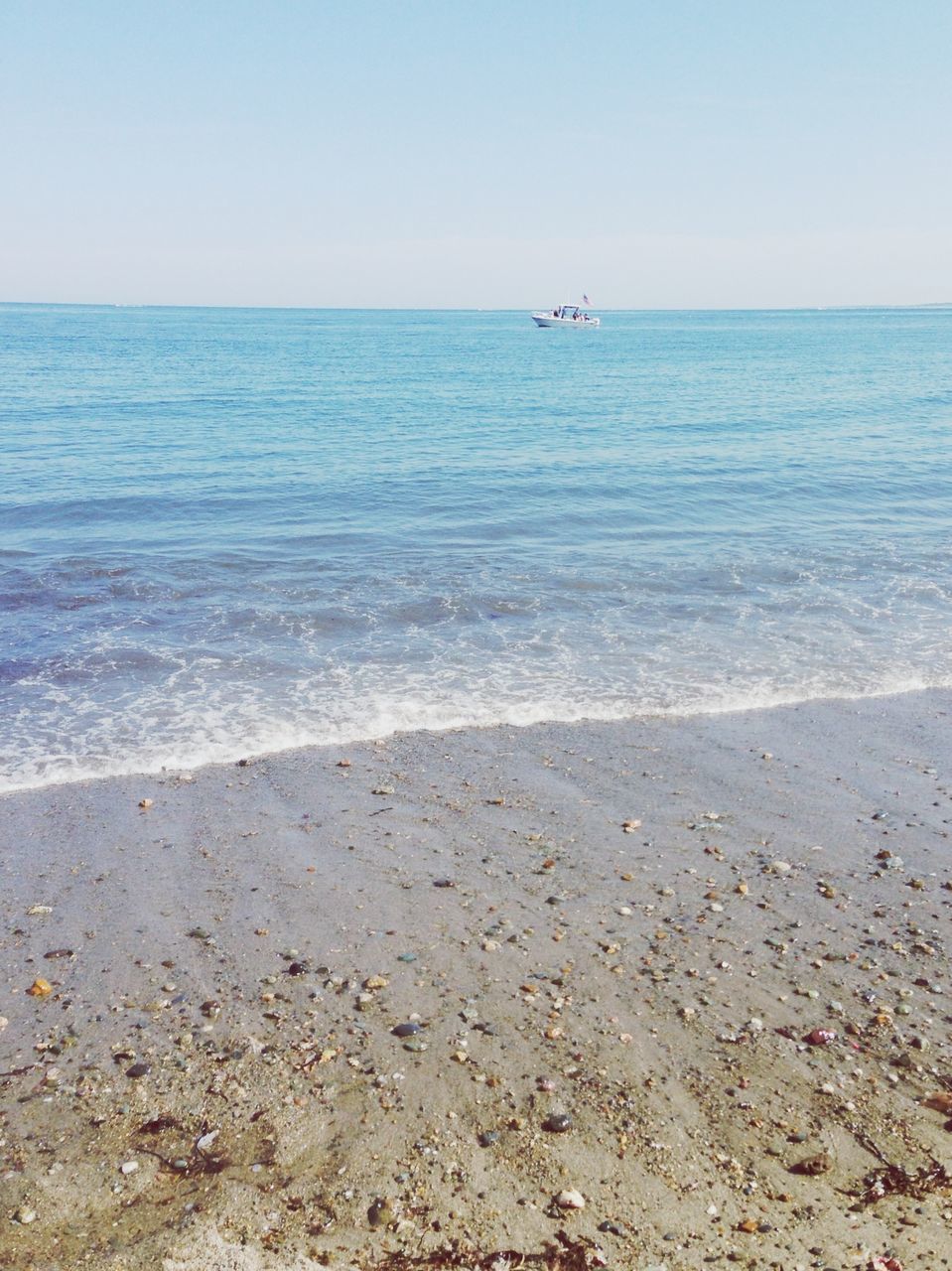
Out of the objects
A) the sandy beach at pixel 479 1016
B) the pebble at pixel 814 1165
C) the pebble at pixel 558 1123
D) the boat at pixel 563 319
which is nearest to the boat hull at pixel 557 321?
the boat at pixel 563 319

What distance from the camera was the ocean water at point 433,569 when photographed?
433 inches

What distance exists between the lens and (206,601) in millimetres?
14922

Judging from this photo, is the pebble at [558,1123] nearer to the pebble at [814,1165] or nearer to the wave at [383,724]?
the pebble at [814,1165]

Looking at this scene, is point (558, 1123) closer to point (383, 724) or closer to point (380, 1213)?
point (380, 1213)

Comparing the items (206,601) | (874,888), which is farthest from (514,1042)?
(206,601)

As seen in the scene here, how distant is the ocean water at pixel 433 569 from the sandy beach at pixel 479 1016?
2018mm

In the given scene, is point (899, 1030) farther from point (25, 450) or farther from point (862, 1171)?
point (25, 450)

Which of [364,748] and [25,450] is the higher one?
[25,450]

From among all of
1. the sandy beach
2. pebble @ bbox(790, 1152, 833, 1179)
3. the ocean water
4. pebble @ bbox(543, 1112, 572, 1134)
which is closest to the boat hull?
the ocean water

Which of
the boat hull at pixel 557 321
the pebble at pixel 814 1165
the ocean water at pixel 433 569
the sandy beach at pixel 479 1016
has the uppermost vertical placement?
the boat hull at pixel 557 321

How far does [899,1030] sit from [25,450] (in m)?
28.9

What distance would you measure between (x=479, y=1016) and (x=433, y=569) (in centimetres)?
1196

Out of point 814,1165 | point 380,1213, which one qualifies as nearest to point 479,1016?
point 380,1213

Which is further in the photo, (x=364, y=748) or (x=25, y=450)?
(x=25, y=450)
